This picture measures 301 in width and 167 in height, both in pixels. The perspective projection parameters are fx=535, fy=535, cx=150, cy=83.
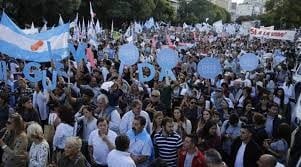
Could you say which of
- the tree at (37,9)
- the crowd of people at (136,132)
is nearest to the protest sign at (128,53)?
the crowd of people at (136,132)

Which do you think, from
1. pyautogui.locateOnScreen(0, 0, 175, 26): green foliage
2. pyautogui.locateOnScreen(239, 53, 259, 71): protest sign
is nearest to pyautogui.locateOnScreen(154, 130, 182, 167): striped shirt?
pyautogui.locateOnScreen(239, 53, 259, 71): protest sign

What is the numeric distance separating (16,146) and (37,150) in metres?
0.36

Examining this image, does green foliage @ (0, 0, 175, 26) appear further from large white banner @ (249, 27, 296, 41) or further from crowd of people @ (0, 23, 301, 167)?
crowd of people @ (0, 23, 301, 167)

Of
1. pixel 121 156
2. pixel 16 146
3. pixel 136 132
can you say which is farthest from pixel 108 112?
pixel 121 156

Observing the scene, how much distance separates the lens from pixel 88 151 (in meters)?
7.23

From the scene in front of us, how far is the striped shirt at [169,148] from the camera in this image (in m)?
7.17

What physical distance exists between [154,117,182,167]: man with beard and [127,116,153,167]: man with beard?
24 cm

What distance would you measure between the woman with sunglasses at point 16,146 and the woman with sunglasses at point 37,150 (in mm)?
142

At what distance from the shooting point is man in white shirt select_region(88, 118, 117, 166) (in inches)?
270

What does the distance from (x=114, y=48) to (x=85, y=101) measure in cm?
1454

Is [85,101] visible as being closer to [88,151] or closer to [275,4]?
[88,151]

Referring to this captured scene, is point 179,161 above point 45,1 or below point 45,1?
below

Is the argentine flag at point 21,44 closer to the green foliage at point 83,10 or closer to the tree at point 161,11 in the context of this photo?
the green foliage at point 83,10

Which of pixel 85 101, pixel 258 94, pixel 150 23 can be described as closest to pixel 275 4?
pixel 150 23
